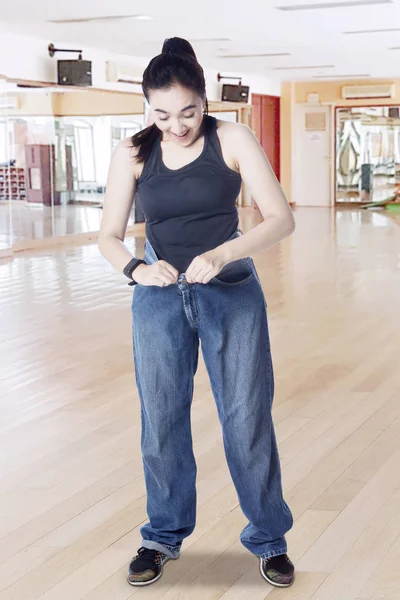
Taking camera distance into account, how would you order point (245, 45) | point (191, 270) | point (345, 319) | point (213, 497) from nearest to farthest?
point (191, 270) → point (213, 497) → point (345, 319) → point (245, 45)

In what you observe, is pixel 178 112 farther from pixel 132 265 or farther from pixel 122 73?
pixel 122 73

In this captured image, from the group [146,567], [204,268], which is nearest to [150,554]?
[146,567]

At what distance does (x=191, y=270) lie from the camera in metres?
2.11

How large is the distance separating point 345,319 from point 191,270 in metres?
4.58

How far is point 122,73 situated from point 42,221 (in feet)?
9.11

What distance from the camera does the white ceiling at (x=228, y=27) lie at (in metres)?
10.1

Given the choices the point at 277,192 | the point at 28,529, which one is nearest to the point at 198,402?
the point at 28,529

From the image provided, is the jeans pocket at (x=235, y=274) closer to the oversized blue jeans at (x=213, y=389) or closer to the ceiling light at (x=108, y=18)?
the oversized blue jeans at (x=213, y=389)

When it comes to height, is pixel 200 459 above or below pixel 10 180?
below

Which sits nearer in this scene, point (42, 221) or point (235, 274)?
point (235, 274)

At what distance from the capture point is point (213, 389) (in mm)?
2395

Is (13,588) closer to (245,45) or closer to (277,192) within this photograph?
(277,192)

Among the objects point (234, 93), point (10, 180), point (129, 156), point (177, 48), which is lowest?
point (10, 180)

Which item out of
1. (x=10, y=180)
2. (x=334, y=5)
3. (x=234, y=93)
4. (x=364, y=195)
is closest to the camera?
(x=334, y=5)
